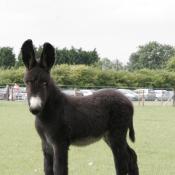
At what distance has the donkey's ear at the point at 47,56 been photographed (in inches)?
253

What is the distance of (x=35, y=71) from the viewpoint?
6.31 meters

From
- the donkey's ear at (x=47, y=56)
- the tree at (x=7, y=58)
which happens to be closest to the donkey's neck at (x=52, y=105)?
the donkey's ear at (x=47, y=56)

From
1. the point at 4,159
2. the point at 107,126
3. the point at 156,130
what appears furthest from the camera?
the point at 156,130

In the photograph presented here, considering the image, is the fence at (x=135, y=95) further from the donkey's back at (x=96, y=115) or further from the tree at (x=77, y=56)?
the tree at (x=77, y=56)

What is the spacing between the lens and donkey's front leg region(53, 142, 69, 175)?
650 centimetres

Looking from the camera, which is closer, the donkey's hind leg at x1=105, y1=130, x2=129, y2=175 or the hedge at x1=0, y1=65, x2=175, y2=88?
the donkey's hind leg at x1=105, y1=130, x2=129, y2=175

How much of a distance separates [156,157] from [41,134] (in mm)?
5326

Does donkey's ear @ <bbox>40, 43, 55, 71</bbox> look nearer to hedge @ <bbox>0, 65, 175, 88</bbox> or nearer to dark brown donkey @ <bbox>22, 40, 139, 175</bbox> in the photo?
dark brown donkey @ <bbox>22, 40, 139, 175</bbox>

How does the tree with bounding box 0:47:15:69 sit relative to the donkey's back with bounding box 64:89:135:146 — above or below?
above

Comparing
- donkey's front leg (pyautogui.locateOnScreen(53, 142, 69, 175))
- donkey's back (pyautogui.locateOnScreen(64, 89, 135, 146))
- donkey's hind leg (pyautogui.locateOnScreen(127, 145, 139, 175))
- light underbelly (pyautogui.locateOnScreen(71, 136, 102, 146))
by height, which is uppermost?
donkey's back (pyautogui.locateOnScreen(64, 89, 135, 146))

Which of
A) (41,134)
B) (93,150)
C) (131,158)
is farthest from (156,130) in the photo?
(41,134)

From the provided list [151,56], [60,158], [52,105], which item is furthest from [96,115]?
[151,56]

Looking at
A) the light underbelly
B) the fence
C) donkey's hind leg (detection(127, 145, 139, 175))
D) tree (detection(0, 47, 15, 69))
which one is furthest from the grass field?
tree (detection(0, 47, 15, 69))

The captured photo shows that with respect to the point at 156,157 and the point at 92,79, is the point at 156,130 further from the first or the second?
the point at 92,79
